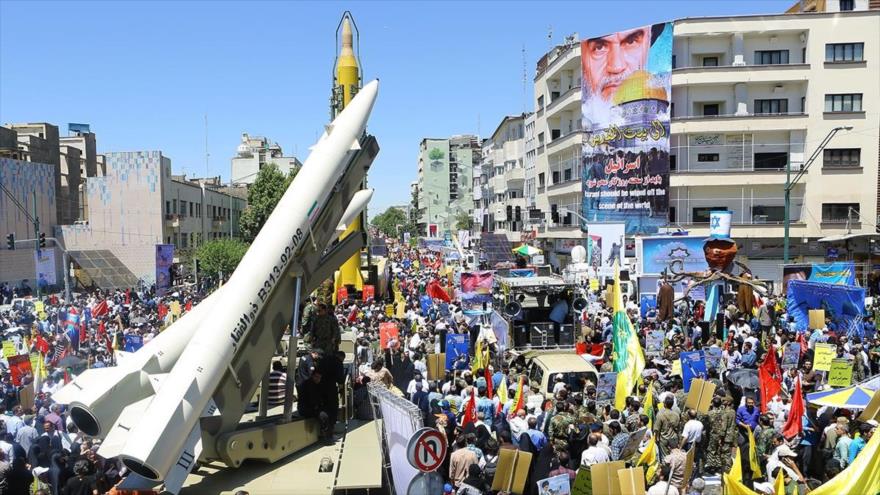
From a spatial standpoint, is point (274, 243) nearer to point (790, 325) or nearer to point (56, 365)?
point (56, 365)

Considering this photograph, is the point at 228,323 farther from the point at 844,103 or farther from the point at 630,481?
the point at 844,103

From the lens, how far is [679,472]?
10.5 metres

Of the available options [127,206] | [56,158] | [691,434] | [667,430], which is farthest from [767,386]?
[56,158]

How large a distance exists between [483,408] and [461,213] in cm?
10297

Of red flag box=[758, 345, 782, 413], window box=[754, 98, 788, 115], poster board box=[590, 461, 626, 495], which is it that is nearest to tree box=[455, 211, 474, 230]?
window box=[754, 98, 788, 115]

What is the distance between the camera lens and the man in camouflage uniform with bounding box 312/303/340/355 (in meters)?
13.1

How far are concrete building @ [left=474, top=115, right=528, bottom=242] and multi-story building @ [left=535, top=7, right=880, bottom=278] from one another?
73.8 ft

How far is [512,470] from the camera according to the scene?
9.93 m

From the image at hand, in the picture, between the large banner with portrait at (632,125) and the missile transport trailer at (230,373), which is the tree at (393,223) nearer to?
the large banner with portrait at (632,125)

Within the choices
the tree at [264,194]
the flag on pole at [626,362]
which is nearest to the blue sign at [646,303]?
the flag on pole at [626,362]

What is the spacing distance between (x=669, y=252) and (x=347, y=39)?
610 inches

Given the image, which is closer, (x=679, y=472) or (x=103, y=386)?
(x=103, y=386)

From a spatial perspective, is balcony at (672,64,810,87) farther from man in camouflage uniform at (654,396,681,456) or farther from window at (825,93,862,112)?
man in camouflage uniform at (654,396,681,456)

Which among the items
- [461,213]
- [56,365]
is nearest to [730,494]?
[56,365]
